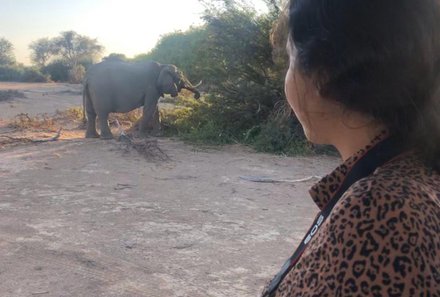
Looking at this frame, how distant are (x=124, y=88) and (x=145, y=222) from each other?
263 inches

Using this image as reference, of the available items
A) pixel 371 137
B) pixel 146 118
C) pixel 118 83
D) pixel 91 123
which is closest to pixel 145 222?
pixel 371 137

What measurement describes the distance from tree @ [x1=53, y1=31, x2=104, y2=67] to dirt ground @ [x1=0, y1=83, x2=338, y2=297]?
1510 inches

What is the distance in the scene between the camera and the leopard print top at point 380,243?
0.82 m

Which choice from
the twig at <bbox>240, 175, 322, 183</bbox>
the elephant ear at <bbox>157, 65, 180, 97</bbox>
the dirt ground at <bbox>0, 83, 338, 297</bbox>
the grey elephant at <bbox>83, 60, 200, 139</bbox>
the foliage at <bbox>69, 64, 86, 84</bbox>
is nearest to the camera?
the dirt ground at <bbox>0, 83, 338, 297</bbox>

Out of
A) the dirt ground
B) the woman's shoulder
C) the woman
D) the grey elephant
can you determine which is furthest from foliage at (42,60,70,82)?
the woman's shoulder

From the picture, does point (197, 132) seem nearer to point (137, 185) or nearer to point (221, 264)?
point (137, 185)

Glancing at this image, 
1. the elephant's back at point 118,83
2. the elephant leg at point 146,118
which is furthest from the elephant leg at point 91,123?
the elephant leg at point 146,118

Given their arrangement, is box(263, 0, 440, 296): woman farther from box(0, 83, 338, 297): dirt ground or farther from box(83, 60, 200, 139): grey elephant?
box(83, 60, 200, 139): grey elephant

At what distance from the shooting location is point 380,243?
2.69 ft

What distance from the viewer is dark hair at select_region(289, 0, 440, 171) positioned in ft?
2.99

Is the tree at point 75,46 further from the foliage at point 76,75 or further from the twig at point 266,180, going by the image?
the twig at point 266,180

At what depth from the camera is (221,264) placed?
3859mm

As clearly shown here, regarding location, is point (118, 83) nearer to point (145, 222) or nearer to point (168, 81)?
point (168, 81)

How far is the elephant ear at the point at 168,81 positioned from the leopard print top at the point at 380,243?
34.7ft
